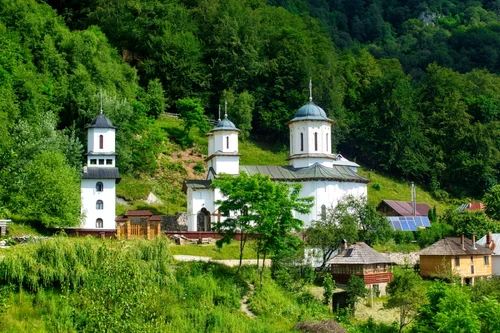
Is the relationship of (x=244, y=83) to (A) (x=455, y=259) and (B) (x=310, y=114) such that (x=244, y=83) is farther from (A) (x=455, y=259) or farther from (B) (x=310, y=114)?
(A) (x=455, y=259)

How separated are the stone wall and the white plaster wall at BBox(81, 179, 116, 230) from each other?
3881 mm

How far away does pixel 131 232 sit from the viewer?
129 ft

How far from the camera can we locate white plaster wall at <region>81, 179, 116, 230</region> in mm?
41031

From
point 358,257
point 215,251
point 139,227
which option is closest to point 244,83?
point 139,227

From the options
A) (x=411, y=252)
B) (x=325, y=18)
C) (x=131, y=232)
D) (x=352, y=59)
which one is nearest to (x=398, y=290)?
(x=411, y=252)

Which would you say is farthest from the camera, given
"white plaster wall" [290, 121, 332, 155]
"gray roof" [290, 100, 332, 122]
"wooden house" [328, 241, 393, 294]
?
"gray roof" [290, 100, 332, 122]

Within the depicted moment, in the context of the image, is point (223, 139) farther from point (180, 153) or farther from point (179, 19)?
point (179, 19)

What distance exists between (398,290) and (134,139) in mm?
23682

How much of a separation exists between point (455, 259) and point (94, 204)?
67.1 feet

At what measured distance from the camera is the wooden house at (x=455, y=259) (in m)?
40.1

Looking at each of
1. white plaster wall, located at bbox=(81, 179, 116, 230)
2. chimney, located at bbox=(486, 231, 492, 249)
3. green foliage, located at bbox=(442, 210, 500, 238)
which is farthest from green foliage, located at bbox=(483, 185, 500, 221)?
white plaster wall, located at bbox=(81, 179, 116, 230)

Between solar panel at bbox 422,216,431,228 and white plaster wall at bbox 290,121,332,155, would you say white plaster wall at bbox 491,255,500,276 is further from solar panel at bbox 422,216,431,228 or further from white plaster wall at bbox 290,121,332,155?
white plaster wall at bbox 290,121,332,155

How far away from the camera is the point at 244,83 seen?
65.6m

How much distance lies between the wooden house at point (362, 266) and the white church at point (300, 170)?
5.86 m
